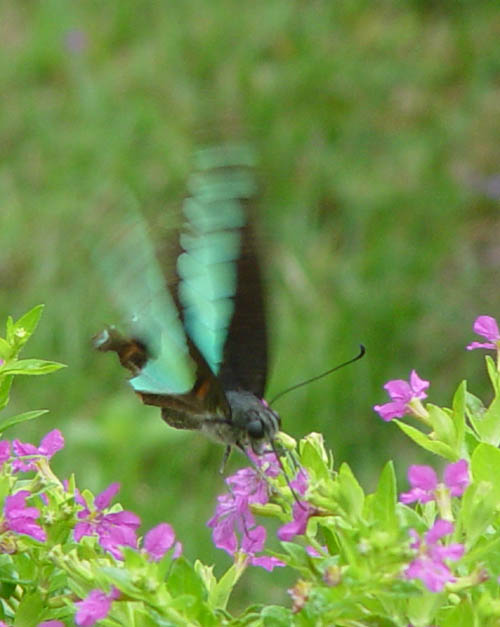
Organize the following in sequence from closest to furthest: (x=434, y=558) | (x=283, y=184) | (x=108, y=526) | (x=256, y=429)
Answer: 1. (x=434, y=558)
2. (x=108, y=526)
3. (x=256, y=429)
4. (x=283, y=184)

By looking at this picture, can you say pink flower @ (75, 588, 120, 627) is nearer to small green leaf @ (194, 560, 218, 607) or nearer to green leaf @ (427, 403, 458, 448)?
small green leaf @ (194, 560, 218, 607)

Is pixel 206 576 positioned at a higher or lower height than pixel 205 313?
lower

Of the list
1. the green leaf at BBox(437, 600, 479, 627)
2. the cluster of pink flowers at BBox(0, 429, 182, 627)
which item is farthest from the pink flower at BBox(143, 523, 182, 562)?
the green leaf at BBox(437, 600, 479, 627)

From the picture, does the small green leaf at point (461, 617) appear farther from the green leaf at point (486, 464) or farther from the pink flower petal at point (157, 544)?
the pink flower petal at point (157, 544)

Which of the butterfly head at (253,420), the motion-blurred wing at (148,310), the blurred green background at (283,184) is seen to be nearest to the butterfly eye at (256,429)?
the butterfly head at (253,420)

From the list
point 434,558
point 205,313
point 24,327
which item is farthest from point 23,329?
point 434,558

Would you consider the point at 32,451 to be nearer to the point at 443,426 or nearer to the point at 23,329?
the point at 23,329

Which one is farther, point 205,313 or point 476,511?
point 205,313
